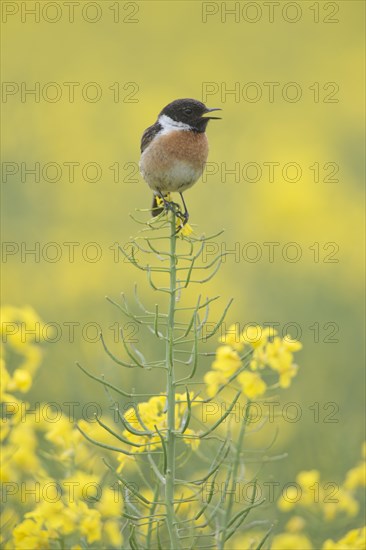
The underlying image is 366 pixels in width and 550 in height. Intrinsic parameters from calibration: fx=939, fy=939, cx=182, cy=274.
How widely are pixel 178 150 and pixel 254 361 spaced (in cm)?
169

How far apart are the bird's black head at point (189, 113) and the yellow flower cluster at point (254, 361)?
1623 mm

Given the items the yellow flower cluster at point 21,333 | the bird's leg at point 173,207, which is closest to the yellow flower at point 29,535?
the yellow flower cluster at point 21,333

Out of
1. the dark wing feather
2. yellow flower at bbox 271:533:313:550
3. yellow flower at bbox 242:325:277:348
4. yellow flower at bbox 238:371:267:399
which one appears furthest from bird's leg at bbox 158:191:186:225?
yellow flower at bbox 271:533:313:550

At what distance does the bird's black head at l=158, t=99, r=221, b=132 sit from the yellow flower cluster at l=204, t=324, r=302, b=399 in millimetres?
1623

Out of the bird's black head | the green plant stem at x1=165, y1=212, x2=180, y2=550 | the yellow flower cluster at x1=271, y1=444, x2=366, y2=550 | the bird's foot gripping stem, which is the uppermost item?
the bird's black head

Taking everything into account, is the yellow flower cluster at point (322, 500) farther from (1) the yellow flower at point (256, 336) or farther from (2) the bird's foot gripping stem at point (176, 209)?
(2) the bird's foot gripping stem at point (176, 209)

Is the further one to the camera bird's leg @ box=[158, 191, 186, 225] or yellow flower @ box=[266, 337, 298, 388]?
bird's leg @ box=[158, 191, 186, 225]

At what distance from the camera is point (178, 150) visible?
4496 millimetres

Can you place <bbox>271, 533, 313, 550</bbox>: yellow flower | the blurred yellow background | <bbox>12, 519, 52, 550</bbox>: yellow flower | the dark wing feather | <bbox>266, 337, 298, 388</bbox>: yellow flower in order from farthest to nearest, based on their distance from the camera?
1. the blurred yellow background
2. the dark wing feather
3. <bbox>271, 533, 313, 550</bbox>: yellow flower
4. <bbox>12, 519, 52, 550</bbox>: yellow flower
5. <bbox>266, 337, 298, 388</bbox>: yellow flower

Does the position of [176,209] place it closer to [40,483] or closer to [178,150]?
[178,150]

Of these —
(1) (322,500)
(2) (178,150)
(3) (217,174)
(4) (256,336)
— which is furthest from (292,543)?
(3) (217,174)

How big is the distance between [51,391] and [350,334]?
259 cm

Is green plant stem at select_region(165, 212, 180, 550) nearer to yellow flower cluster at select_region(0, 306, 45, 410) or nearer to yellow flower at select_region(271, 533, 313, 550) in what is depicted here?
yellow flower cluster at select_region(0, 306, 45, 410)

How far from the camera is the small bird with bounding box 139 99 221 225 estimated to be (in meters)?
4.47
